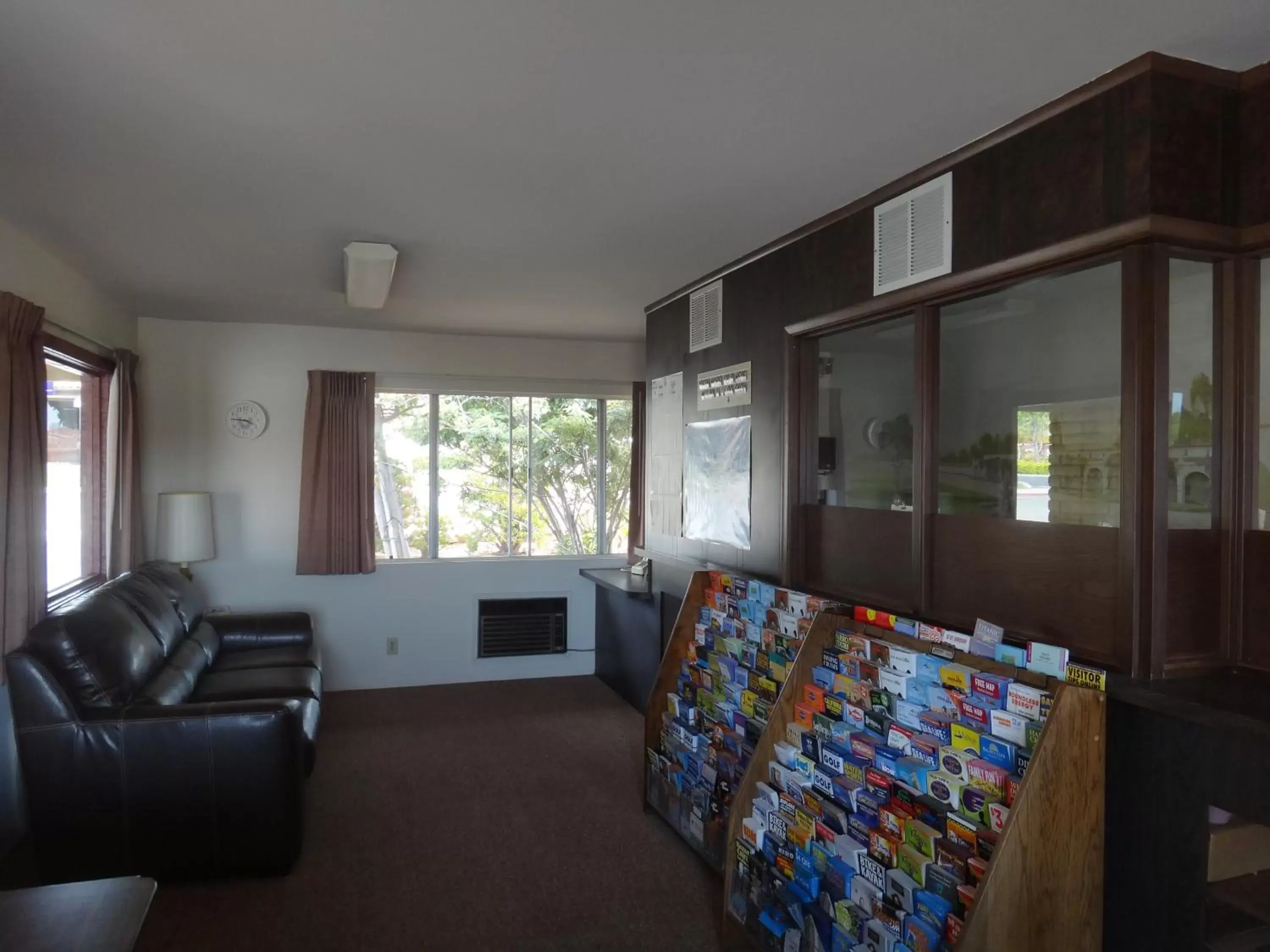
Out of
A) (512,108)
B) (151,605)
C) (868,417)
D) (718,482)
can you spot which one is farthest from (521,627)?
(512,108)

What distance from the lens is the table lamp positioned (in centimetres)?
459

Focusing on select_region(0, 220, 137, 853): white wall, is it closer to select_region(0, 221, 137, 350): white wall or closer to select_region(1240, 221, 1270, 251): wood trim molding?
select_region(0, 221, 137, 350): white wall

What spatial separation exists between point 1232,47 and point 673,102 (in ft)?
3.84

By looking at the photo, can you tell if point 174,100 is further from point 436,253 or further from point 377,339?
point 377,339

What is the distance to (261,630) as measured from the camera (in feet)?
14.9

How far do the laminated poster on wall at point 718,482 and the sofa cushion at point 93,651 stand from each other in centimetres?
234

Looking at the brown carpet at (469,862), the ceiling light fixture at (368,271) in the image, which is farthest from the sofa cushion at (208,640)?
the ceiling light fixture at (368,271)

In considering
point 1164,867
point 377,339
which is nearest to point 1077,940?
point 1164,867

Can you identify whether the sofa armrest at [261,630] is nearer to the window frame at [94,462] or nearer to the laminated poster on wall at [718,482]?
the window frame at [94,462]

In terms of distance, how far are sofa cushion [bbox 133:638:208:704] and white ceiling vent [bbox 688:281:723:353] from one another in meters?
2.60

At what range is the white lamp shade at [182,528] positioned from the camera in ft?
15.1

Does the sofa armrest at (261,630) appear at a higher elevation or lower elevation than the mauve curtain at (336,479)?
lower

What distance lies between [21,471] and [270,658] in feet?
5.25

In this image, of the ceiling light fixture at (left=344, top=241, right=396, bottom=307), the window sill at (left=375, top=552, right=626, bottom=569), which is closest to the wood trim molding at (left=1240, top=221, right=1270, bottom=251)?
the ceiling light fixture at (left=344, top=241, right=396, bottom=307)
